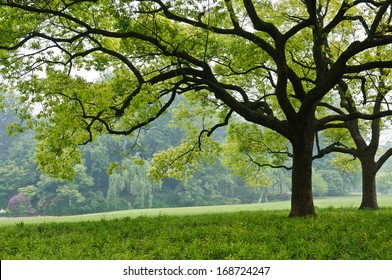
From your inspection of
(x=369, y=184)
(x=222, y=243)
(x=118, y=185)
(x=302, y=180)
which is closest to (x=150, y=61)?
(x=302, y=180)

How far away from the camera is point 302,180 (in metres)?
15.2

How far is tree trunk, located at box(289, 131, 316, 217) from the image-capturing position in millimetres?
15078

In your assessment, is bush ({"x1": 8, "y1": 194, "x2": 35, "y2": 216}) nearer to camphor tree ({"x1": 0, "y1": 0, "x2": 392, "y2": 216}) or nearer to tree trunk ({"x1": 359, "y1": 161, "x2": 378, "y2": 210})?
camphor tree ({"x1": 0, "y1": 0, "x2": 392, "y2": 216})

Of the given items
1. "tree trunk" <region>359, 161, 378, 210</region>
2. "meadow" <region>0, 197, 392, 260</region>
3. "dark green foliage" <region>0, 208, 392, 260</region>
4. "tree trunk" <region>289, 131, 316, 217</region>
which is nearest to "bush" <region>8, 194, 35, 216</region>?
"dark green foliage" <region>0, 208, 392, 260</region>

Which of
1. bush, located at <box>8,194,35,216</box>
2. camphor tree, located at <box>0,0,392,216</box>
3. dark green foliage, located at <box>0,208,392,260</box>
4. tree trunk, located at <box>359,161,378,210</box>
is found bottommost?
bush, located at <box>8,194,35,216</box>

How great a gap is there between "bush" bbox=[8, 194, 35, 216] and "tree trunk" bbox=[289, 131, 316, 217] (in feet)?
177

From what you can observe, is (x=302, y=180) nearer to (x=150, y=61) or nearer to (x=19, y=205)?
(x=150, y=61)

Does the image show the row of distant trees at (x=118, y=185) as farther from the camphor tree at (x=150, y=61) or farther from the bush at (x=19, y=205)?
the camphor tree at (x=150, y=61)

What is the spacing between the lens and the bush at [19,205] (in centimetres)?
5938

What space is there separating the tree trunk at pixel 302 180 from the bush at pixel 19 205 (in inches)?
2122

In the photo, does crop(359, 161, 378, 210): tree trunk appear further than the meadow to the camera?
Yes

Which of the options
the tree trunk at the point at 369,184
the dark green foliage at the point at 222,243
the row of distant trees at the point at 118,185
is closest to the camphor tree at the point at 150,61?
the dark green foliage at the point at 222,243

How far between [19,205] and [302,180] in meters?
54.8
